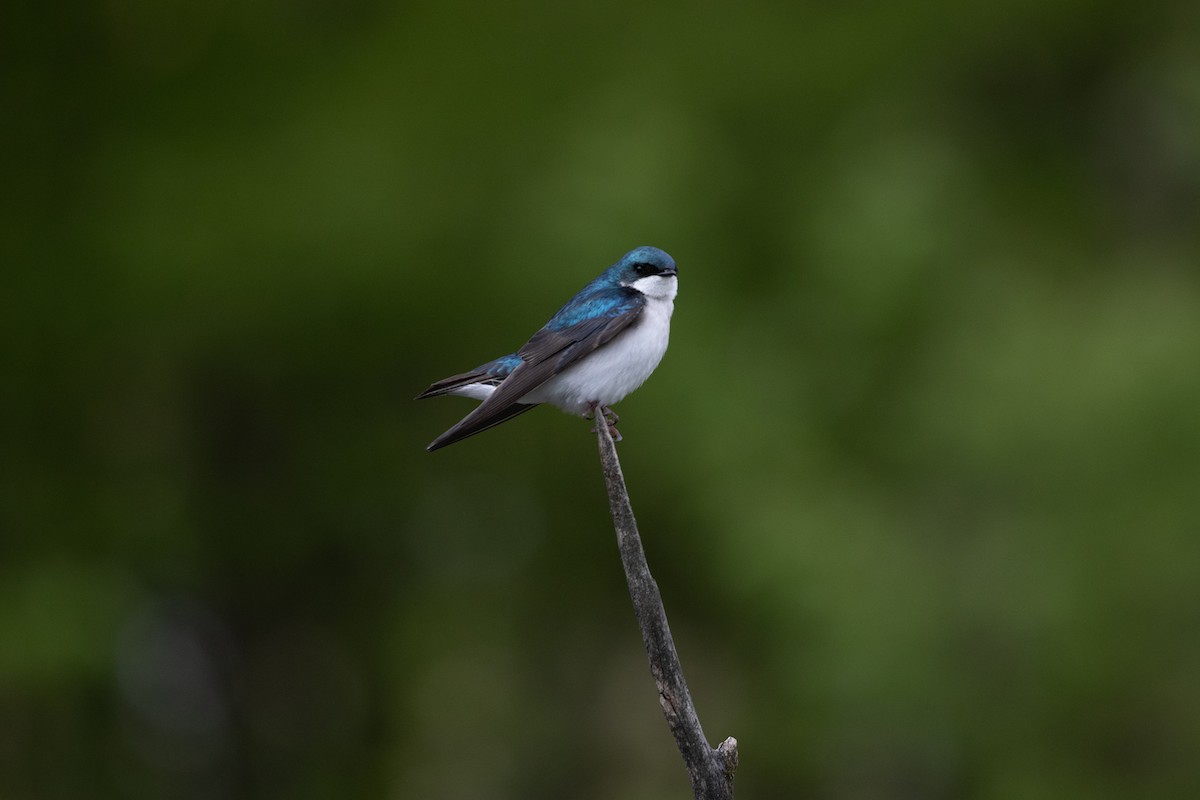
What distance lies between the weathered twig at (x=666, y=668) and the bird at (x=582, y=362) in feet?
1.79

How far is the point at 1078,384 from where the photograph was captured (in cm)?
845

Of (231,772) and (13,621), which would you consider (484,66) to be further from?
(231,772)

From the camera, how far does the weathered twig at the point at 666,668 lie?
2721 mm

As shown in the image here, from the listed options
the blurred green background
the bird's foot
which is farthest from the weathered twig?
the blurred green background

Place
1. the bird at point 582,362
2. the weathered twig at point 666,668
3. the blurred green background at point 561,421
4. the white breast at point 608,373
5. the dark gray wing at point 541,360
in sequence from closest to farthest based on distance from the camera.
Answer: the weathered twig at point 666,668 < the dark gray wing at point 541,360 < the bird at point 582,362 < the white breast at point 608,373 < the blurred green background at point 561,421

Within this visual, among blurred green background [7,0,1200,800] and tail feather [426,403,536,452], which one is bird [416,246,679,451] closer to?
tail feather [426,403,536,452]

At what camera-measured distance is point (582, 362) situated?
11.7 ft

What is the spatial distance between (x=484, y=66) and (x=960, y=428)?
14.0ft

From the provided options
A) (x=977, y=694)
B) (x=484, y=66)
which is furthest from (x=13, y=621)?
(x=977, y=694)

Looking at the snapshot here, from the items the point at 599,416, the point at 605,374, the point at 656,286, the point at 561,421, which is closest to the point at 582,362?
the point at 605,374

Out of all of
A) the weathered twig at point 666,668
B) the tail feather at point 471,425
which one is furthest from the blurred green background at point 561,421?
the weathered twig at point 666,668

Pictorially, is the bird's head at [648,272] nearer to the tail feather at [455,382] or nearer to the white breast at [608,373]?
the white breast at [608,373]

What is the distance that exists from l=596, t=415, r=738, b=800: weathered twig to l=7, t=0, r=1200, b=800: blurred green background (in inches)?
212

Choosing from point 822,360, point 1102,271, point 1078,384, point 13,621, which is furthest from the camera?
point 1102,271
